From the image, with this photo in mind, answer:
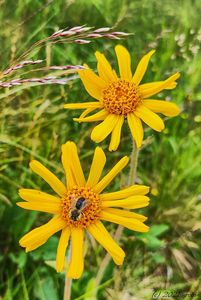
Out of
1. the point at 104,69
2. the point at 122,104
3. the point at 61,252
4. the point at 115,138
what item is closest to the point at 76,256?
the point at 61,252

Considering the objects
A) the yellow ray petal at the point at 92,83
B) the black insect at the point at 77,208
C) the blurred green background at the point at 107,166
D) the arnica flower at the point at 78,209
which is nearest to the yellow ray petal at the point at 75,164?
the arnica flower at the point at 78,209

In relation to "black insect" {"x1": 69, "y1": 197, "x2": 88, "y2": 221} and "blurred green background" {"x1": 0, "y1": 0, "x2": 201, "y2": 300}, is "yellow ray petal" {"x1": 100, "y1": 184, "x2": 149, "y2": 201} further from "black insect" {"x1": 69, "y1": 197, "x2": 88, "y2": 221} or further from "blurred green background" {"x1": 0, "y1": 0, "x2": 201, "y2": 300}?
"blurred green background" {"x1": 0, "y1": 0, "x2": 201, "y2": 300}

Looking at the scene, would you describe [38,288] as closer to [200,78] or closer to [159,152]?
[159,152]

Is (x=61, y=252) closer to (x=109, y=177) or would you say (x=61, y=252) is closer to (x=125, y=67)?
(x=109, y=177)

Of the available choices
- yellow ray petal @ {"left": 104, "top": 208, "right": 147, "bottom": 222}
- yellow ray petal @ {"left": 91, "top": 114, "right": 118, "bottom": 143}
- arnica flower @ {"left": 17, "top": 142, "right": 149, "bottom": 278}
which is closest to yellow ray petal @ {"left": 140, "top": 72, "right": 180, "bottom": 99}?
yellow ray petal @ {"left": 91, "top": 114, "right": 118, "bottom": 143}

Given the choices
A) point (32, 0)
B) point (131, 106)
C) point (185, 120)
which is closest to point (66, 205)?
point (131, 106)
